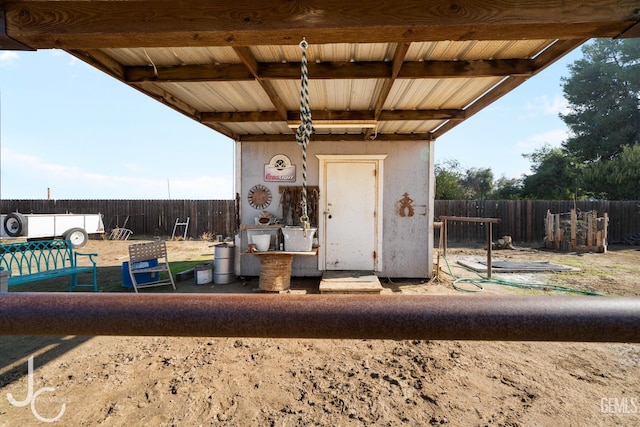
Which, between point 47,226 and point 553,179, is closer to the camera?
point 47,226

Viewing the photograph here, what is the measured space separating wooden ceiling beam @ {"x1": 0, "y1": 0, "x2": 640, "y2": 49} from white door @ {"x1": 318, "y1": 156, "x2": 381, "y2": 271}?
4.23m

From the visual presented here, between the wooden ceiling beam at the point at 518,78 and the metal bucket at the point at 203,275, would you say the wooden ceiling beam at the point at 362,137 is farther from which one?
the metal bucket at the point at 203,275

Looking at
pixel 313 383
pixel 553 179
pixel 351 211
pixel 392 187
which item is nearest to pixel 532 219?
pixel 553 179

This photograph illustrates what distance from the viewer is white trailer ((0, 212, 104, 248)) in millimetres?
10180

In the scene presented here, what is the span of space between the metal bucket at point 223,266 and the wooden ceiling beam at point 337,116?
2.67 meters

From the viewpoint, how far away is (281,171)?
6625 mm

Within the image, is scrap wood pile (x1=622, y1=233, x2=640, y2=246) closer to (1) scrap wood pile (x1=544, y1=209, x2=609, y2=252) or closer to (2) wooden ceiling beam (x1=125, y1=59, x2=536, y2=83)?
(1) scrap wood pile (x1=544, y1=209, x2=609, y2=252)

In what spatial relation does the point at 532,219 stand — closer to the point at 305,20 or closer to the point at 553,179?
the point at 553,179

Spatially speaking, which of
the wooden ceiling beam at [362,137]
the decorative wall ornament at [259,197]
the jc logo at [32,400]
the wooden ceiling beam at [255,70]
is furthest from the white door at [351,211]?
the jc logo at [32,400]

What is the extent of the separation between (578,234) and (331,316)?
1501 centimetres

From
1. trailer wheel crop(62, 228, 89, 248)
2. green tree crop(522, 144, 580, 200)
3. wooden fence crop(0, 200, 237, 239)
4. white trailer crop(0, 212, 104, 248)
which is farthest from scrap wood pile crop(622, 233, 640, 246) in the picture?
trailer wheel crop(62, 228, 89, 248)

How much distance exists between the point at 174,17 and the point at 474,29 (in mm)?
2203

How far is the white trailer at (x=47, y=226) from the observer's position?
10180mm

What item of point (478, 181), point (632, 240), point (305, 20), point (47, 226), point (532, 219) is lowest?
point (632, 240)
